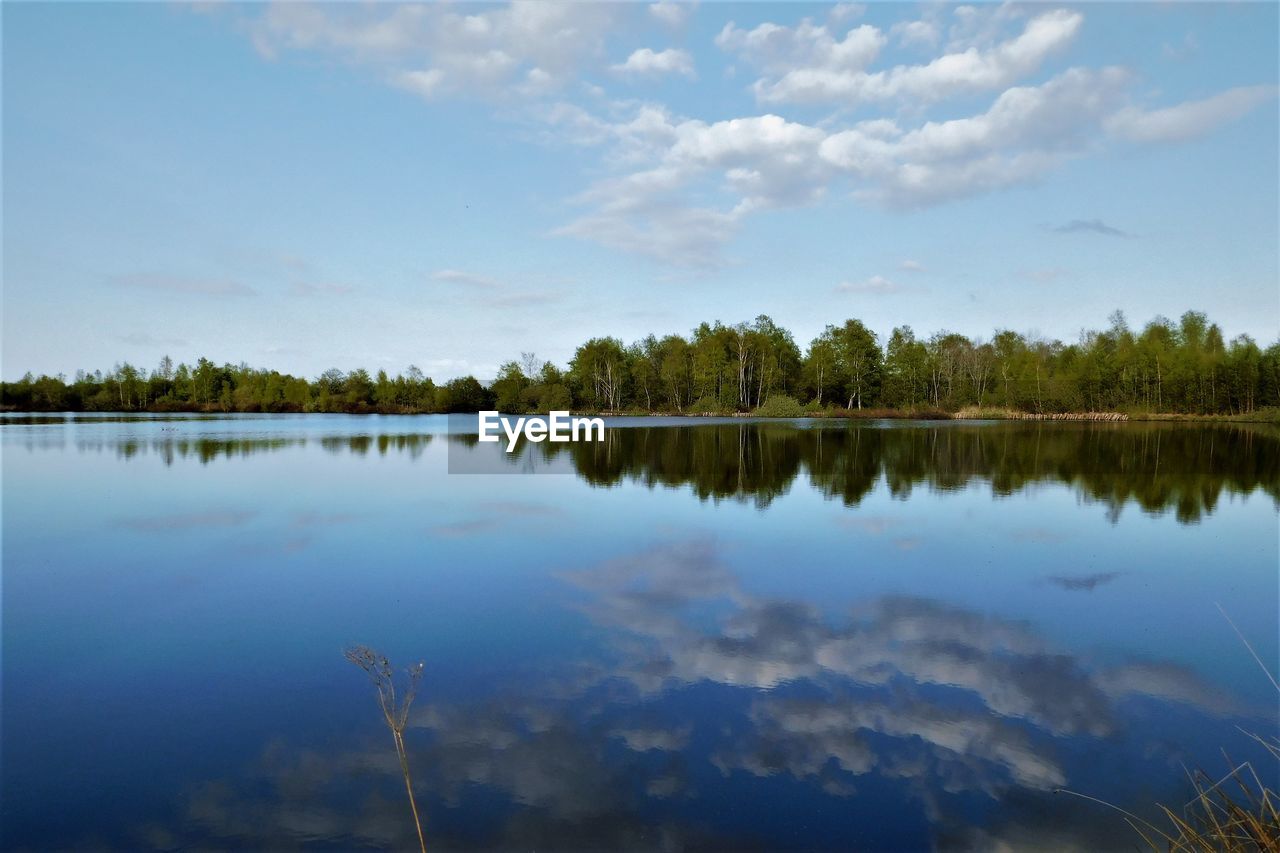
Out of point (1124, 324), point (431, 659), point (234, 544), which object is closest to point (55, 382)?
point (234, 544)

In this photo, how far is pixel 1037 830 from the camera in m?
3.99

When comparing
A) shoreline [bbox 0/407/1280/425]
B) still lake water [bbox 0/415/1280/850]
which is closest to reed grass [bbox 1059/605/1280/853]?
still lake water [bbox 0/415/1280/850]

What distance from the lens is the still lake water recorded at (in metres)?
4.17

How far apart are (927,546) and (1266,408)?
70.6 meters

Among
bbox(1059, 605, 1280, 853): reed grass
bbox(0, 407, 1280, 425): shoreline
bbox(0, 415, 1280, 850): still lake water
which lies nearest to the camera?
bbox(1059, 605, 1280, 853): reed grass

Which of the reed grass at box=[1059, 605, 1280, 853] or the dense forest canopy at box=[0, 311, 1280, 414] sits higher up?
the dense forest canopy at box=[0, 311, 1280, 414]

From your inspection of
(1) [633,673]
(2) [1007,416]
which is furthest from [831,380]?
(1) [633,673]

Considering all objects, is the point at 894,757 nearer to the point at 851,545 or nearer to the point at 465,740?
the point at 465,740

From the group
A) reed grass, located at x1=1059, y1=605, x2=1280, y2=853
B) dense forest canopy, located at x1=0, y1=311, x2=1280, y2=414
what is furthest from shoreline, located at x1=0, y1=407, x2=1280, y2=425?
reed grass, located at x1=1059, y1=605, x2=1280, y2=853

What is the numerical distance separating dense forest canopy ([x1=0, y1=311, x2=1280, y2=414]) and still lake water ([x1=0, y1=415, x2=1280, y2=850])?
200 feet

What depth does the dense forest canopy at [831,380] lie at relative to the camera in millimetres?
63562

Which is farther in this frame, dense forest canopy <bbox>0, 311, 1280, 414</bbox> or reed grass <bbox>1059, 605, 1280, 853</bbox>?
dense forest canopy <bbox>0, 311, 1280, 414</bbox>

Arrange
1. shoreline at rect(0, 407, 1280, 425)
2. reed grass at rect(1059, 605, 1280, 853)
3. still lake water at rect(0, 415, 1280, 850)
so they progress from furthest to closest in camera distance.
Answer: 1. shoreline at rect(0, 407, 1280, 425)
2. still lake water at rect(0, 415, 1280, 850)
3. reed grass at rect(1059, 605, 1280, 853)

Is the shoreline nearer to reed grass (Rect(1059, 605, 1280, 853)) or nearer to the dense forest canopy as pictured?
the dense forest canopy
